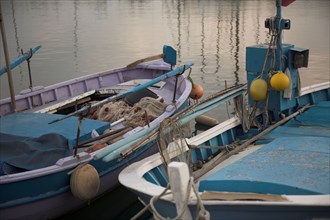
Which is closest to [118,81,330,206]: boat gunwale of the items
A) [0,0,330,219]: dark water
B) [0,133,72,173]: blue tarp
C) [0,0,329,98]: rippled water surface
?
[0,133,72,173]: blue tarp

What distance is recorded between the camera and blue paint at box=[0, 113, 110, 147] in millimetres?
7223

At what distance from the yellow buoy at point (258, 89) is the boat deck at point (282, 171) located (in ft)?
5.18

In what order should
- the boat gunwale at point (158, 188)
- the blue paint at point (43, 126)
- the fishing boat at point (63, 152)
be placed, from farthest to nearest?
1. the blue paint at point (43, 126)
2. the fishing boat at point (63, 152)
3. the boat gunwale at point (158, 188)

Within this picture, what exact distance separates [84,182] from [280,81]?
3.60 m

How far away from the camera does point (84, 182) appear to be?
639 cm

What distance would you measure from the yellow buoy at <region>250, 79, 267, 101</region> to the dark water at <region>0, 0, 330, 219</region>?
123 inches

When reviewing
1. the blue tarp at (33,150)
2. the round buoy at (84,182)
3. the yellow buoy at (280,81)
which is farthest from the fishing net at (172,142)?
the yellow buoy at (280,81)

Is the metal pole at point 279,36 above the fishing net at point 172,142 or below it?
above

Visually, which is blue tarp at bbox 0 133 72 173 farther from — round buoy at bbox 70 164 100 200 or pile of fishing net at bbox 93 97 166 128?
pile of fishing net at bbox 93 97 166 128

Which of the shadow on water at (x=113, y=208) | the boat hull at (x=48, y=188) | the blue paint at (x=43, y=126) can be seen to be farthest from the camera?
the shadow on water at (x=113, y=208)

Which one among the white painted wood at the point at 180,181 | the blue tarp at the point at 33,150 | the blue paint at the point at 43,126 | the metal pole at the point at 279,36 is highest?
the metal pole at the point at 279,36

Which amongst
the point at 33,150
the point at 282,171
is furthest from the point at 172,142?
the point at 33,150

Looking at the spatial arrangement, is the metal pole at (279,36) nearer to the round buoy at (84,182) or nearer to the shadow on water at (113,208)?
the shadow on water at (113,208)

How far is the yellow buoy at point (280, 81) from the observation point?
7.38 meters
